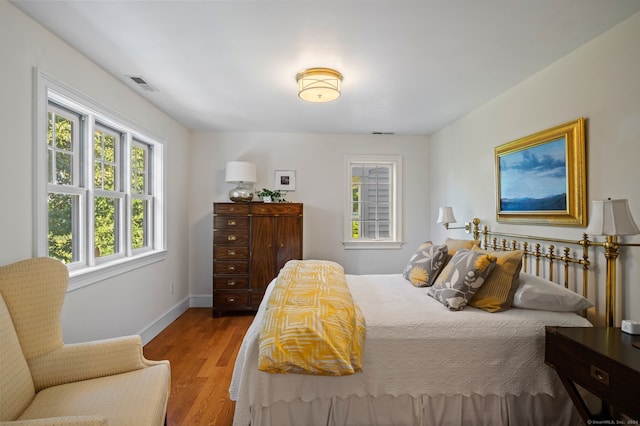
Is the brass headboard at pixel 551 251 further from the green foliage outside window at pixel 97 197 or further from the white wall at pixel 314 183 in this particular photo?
the green foliage outside window at pixel 97 197

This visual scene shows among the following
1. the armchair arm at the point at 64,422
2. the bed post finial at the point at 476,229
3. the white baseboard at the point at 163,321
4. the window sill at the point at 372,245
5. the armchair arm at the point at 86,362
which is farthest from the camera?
Result: the window sill at the point at 372,245

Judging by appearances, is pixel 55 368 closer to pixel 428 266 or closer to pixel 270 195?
pixel 428 266

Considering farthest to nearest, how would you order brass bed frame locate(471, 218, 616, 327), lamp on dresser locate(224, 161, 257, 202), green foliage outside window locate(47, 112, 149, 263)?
lamp on dresser locate(224, 161, 257, 202), green foliage outside window locate(47, 112, 149, 263), brass bed frame locate(471, 218, 616, 327)

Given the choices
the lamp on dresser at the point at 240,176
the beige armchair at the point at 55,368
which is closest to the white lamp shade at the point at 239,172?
the lamp on dresser at the point at 240,176

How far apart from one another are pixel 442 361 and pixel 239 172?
3258 millimetres

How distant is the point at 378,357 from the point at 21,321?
1819 millimetres

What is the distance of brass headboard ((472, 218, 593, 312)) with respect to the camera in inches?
81.8

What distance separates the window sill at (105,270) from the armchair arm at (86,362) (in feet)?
2.30

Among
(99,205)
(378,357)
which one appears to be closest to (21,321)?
(99,205)

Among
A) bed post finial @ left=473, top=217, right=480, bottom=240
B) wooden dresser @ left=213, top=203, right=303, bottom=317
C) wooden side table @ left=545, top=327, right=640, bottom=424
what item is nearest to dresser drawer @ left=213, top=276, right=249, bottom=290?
wooden dresser @ left=213, top=203, right=303, bottom=317

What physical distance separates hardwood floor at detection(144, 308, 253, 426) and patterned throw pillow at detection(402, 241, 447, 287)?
5.66ft

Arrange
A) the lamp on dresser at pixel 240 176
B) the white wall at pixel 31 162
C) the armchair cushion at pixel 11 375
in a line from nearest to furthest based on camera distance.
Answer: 1. the armchair cushion at pixel 11 375
2. the white wall at pixel 31 162
3. the lamp on dresser at pixel 240 176

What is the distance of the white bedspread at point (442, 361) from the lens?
1.76m

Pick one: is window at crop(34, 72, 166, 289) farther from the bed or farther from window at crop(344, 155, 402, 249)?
window at crop(344, 155, 402, 249)
